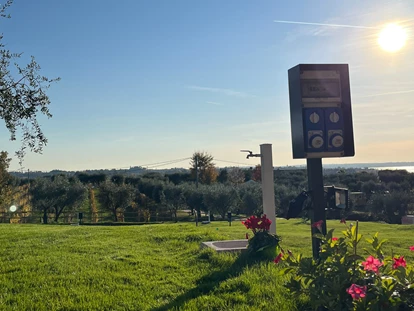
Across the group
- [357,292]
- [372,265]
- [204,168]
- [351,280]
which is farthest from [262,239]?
[204,168]

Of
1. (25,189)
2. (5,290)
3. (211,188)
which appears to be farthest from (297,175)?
(5,290)

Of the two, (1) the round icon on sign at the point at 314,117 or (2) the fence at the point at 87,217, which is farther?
(2) the fence at the point at 87,217

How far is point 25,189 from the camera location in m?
32.1

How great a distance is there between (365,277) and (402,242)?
8.41 m

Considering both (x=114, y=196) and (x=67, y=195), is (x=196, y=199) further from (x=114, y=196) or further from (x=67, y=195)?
(x=67, y=195)

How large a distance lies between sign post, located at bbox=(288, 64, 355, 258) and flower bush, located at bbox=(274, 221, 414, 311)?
1.34 metres

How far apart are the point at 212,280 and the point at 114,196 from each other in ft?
88.4

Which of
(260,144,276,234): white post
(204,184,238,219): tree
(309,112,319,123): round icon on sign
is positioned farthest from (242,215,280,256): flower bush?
(204,184,238,219): tree

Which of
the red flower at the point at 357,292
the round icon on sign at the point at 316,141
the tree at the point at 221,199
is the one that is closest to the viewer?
the red flower at the point at 357,292

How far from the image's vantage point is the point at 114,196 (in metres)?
30.8

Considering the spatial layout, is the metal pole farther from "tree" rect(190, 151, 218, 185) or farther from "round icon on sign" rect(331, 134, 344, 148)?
"tree" rect(190, 151, 218, 185)

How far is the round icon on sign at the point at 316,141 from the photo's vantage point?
13.8 feet

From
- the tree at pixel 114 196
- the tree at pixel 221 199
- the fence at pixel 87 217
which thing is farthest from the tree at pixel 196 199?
the tree at pixel 114 196

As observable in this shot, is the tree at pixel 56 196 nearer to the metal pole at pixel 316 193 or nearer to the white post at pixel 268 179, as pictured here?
the white post at pixel 268 179
